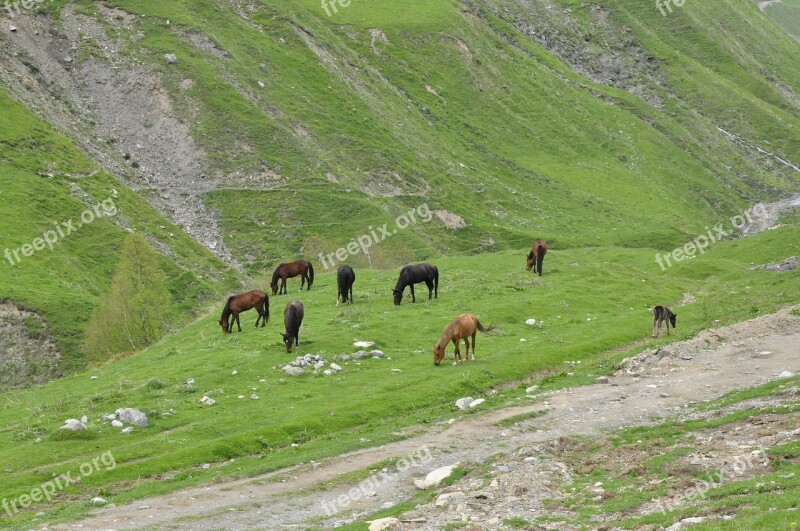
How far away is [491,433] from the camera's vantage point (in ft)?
98.9

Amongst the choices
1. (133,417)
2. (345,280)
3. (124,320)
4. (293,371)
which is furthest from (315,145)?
(133,417)

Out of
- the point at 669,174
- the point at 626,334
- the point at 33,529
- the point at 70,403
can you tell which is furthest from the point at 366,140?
the point at 33,529

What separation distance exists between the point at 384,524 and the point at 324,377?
17.6 m

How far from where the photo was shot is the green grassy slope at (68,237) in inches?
2894

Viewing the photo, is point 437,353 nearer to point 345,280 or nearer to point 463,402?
point 463,402

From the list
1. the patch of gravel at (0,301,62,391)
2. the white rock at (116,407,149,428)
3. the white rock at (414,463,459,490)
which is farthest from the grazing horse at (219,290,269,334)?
the patch of gravel at (0,301,62,391)

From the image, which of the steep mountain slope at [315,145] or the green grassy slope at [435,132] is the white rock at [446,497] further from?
the green grassy slope at [435,132]

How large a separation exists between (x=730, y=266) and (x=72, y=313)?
54865 millimetres

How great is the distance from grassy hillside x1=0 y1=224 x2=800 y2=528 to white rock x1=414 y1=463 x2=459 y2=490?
4898mm

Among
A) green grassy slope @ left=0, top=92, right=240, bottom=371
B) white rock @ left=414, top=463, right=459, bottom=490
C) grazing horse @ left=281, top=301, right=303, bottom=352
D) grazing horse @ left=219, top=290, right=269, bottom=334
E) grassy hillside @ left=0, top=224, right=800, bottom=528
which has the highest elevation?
green grassy slope @ left=0, top=92, right=240, bottom=371

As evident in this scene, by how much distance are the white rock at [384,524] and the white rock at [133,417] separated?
1426 cm

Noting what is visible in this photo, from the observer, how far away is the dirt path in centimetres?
2352

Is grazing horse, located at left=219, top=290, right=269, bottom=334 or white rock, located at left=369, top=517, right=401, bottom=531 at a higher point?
grazing horse, located at left=219, top=290, right=269, bottom=334

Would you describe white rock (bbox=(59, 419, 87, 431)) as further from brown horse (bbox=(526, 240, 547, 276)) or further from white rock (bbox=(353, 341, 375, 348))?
brown horse (bbox=(526, 240, 547, 276))
